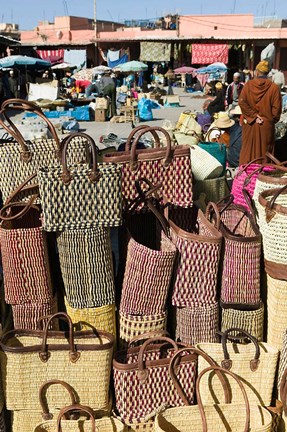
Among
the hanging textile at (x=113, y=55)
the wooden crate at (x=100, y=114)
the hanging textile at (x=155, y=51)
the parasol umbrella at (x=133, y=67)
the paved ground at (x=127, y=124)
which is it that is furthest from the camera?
the hanging textile at (x=155, y=51)

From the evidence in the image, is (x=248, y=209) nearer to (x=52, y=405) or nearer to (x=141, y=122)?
(x=52, y=405)

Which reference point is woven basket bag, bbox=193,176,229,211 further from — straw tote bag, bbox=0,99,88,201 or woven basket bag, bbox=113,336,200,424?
woven basket bag, bbox=113,336,200,424

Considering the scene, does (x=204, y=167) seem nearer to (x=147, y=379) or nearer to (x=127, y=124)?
(x=147, y=379)

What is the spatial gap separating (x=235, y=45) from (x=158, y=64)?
15.9 feet

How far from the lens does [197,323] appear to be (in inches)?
94.4

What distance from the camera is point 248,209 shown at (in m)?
2.88

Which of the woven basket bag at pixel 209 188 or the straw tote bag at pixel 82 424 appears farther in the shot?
the woven basket bag at pixel 209 188

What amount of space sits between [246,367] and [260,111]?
346cm

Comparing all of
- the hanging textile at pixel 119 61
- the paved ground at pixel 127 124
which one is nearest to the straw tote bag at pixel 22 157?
the paved ground at pixel 127 124

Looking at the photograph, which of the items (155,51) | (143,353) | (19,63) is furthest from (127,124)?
(155,51)

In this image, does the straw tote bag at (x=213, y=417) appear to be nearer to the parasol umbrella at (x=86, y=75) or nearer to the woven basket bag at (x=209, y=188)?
the woven basket bag at (x=209, y=188)

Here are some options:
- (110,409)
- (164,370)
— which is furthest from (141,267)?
(110,409)

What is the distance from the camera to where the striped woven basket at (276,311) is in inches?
93.9

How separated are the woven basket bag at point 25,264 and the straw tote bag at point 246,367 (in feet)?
2.51
